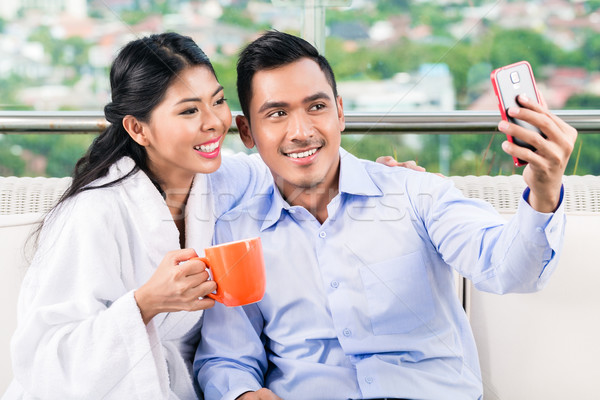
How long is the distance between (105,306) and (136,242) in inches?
6.2

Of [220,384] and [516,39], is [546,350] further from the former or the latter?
[516,39]

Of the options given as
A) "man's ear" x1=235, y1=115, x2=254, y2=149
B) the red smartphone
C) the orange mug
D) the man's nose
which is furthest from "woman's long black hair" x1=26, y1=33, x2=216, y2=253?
the red smartphone

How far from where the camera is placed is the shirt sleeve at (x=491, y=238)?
919mm

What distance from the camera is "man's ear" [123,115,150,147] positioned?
51.3 inches

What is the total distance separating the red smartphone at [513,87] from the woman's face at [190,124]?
60cm

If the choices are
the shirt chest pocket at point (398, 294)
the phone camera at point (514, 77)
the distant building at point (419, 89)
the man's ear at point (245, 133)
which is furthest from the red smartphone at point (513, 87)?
the distant building at point (419, 89)

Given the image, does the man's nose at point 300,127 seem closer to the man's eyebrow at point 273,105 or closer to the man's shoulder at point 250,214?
the man's eyebrow at point 273,105

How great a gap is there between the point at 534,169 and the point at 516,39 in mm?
3890

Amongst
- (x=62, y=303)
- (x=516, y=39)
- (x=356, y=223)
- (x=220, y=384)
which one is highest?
(x=516, y=39)

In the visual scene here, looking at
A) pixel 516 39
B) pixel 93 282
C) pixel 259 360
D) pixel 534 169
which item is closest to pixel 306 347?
pixel 259 360

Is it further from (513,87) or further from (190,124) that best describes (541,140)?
(190,124)

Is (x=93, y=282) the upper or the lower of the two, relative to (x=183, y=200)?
lower

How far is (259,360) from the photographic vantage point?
129 cm

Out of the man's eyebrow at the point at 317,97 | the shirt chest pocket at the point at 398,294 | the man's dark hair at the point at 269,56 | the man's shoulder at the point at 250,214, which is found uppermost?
the man's dark hair at the point at 269,56
